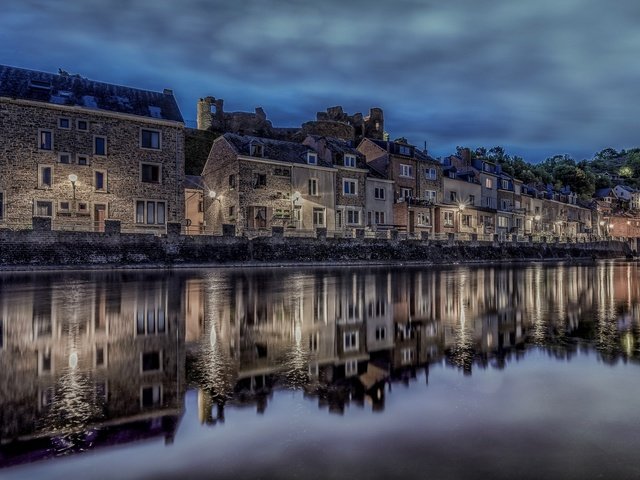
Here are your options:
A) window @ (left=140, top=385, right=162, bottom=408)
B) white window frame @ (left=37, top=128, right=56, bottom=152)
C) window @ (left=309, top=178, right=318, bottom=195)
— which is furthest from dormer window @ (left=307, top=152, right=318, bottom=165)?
window @ (left=140, top=385, right=162, bottom=408)

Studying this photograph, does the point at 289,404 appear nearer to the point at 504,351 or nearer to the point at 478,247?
the point at 504,351

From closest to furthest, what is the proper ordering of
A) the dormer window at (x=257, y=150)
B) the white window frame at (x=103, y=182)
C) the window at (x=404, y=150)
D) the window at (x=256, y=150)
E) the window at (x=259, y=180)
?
the white window frame at (x=103, y=182)
the window at (x=259, y=180)
the window at (x=256, y=150)
the dormer window at (x=257, y=150)
the window at (x=404, y=150)

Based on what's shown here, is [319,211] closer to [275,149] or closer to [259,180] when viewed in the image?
[259,180]

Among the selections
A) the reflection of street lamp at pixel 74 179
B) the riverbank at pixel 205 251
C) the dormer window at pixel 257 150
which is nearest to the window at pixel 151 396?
the riverbank at pixel 205 251

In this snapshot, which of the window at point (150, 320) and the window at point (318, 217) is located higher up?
the window at point (318, 217)

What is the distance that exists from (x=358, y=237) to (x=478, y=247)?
14673 mm

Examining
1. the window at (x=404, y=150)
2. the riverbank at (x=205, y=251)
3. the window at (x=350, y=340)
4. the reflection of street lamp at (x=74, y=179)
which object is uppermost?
the window at (x=404, y=150)

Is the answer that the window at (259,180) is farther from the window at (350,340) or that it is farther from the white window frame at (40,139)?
the window at (350,340)

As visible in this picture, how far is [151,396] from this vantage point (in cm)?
466

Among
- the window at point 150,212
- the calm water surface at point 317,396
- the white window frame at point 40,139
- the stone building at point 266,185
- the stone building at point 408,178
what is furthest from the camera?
the stone building at point 408,178

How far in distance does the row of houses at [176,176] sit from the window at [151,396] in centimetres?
2486

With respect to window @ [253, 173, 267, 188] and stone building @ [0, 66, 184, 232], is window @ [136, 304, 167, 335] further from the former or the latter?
window @ [253, 173, 267, 188]

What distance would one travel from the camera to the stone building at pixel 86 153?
33312mm

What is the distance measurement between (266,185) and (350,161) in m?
10.5
